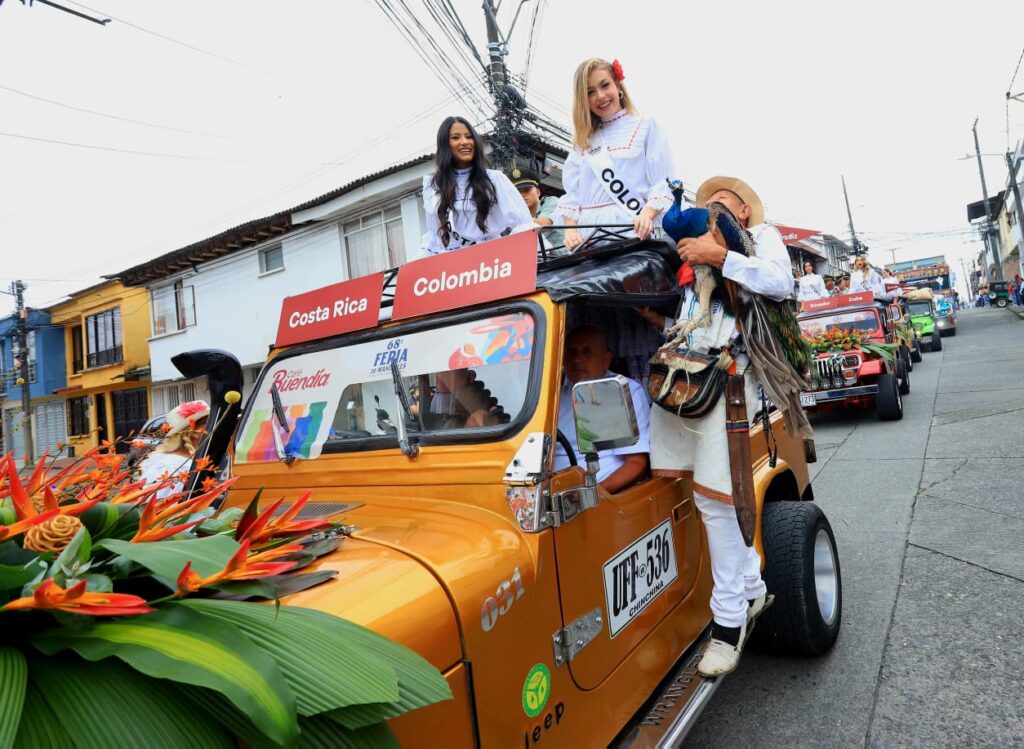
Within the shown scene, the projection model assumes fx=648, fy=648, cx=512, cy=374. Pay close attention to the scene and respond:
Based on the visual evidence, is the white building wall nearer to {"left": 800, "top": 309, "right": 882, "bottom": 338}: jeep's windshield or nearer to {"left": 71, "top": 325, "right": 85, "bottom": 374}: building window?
{"left": 800, "top": 309, "right": 882, "bottom": 338}: jeep's windshield

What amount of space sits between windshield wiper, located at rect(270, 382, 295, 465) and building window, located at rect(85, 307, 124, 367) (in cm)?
2490

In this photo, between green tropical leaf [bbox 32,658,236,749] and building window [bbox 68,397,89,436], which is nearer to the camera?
green tropical leaf [bbox 32,658,236,749]

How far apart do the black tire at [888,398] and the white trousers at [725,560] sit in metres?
8.01

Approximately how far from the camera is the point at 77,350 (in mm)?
26812

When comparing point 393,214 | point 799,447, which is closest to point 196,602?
point 799,447

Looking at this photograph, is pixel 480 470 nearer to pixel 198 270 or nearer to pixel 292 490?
pixel 292 490

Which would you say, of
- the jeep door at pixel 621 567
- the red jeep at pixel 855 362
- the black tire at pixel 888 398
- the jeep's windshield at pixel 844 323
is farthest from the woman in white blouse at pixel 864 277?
the jeep door at pixel 621 567

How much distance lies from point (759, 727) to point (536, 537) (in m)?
1.69

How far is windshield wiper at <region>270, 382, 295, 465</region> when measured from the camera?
2486 mm

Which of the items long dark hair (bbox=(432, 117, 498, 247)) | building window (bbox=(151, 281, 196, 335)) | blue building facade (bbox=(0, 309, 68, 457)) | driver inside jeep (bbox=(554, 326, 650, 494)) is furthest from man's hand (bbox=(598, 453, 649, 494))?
blue building facade (bbox=(0, 309, 68, 457))

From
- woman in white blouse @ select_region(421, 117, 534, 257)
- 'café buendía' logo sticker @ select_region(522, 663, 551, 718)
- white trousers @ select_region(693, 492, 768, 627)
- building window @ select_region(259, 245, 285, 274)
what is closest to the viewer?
'café buendía' logo sticker @ select_region(522, 663, 551, 718)

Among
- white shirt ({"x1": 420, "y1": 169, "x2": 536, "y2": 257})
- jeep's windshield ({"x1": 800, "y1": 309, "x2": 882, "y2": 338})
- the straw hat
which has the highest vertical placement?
white shirt ({"x1": 420, "y1": 169, "x2": 536, "y2": 257})

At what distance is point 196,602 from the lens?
41.8 inches

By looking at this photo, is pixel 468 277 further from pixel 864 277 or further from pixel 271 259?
pixel 271 259
